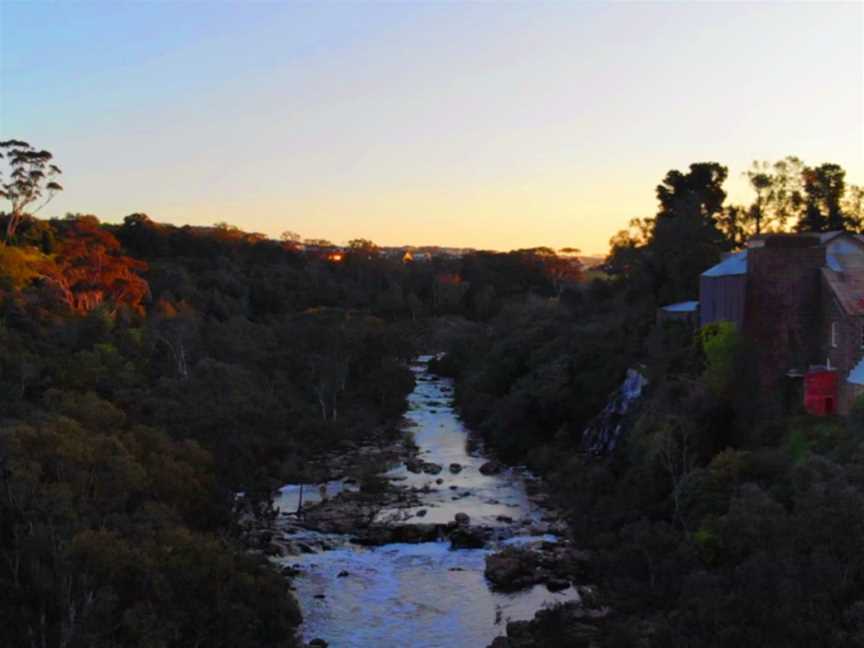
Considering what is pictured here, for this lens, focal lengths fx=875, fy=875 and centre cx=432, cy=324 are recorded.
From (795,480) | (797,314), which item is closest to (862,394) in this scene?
(797,314)

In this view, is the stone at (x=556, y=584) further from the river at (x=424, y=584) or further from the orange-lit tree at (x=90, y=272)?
the orange-lit tree at (x=90, y=272)

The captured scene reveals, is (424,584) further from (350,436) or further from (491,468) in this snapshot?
(350,436)

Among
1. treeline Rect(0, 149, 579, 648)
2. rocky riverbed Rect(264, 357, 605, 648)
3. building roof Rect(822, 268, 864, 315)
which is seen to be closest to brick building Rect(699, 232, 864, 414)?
building roof Rect(822, 268, 864, 315)

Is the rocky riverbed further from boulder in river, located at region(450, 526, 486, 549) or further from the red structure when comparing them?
the red structure

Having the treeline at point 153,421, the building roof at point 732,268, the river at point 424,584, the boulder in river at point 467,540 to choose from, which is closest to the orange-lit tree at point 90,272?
the treeline at point 153,421

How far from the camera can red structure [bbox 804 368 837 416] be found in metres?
26.9

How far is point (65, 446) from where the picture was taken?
19.8m

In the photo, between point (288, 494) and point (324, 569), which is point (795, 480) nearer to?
point (324, 569)

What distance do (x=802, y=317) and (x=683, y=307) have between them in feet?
39.5

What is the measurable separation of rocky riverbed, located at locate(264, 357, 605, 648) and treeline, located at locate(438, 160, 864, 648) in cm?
138

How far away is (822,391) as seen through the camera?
2698cm

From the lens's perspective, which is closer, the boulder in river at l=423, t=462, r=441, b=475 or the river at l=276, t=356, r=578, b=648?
the river at l=276, t=356, r=578, b=648

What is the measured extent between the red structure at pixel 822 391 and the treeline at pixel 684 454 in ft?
2.96

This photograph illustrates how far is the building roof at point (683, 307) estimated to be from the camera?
3928 cm
